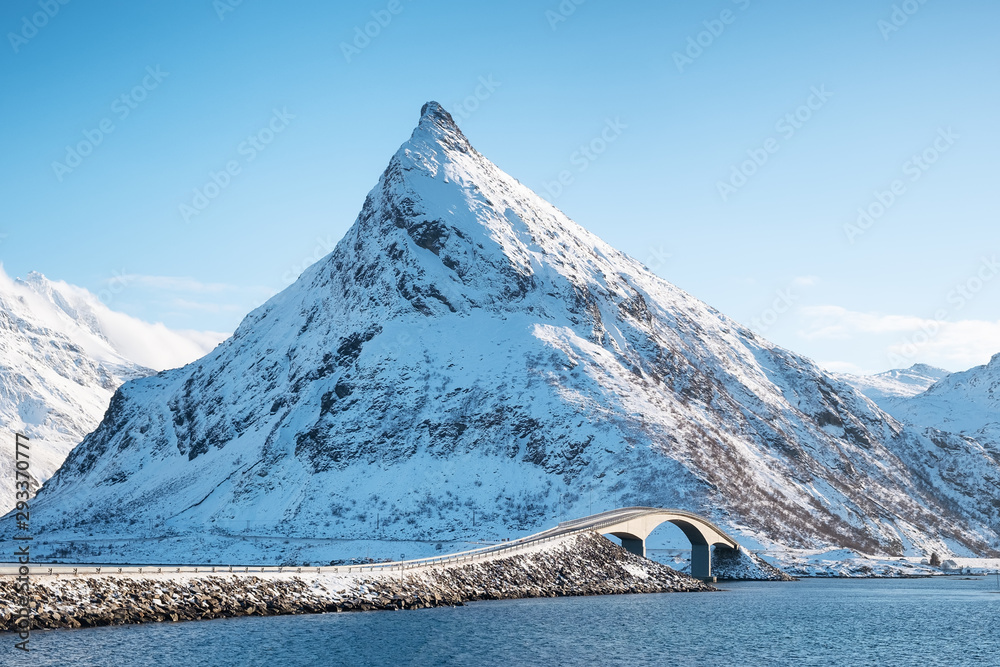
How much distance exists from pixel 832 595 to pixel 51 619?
92304mm

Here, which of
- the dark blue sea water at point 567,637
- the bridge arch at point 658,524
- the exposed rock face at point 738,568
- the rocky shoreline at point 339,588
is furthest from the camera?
the exposed rock face at point 738,568

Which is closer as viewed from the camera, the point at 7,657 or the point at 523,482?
the point at 7,657

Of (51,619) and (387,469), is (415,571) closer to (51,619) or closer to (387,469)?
(51,619)

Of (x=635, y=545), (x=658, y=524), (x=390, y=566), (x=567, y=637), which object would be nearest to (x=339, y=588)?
(x=390, y=566)

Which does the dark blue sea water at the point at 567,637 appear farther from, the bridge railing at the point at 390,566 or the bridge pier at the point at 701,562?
the bridge pier at the point at 701,562

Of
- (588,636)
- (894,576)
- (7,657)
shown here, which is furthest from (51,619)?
(894,576)

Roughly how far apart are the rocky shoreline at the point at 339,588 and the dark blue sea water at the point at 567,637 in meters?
2.02

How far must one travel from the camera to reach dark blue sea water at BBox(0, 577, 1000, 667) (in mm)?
65938

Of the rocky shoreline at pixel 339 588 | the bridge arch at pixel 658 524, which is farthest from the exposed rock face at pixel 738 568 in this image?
the rocky shoreline at pixel 339 588

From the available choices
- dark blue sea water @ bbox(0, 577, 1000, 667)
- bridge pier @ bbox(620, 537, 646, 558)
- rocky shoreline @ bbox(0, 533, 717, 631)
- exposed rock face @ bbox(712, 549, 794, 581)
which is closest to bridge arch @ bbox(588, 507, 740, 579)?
bridge pier @ bbox(620, 537, 646, 558)

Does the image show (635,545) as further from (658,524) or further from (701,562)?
(701,562)

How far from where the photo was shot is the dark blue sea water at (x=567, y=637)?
65938 mm

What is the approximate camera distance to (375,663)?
2581 inches

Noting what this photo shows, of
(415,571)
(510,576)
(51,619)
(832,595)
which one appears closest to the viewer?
(51,619)
